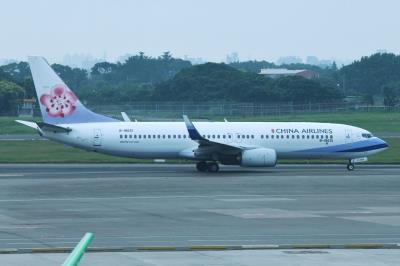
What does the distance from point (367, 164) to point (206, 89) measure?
6465 centimetres

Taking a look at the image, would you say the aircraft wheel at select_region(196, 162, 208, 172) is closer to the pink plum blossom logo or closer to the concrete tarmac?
the concrete tarmac

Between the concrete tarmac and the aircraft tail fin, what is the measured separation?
2.70m

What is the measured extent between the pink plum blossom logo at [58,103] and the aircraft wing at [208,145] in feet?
20.5

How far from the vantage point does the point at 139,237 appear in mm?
27578

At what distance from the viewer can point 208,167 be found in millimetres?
52781

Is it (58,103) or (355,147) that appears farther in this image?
(355,147)

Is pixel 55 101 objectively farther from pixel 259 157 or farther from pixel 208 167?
pixel 259 157

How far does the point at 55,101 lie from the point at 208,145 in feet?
27.6

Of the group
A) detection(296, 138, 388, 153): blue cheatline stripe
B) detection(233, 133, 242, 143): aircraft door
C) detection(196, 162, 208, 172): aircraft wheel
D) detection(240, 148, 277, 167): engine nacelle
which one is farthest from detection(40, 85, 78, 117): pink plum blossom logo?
detection(296, 138, 388, 153): blue cheatline stripe

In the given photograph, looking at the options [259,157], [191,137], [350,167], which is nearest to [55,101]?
[191,137]

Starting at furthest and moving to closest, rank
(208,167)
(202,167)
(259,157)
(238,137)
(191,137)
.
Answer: (238,137) → (202,167) → (208,167) → (259,157) → (191,137)

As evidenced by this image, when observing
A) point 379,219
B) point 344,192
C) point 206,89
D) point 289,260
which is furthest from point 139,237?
point 206,89

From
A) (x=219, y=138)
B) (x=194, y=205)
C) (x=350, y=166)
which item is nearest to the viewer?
(x=194, y=205)

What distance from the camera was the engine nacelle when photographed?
5144 centimetres
